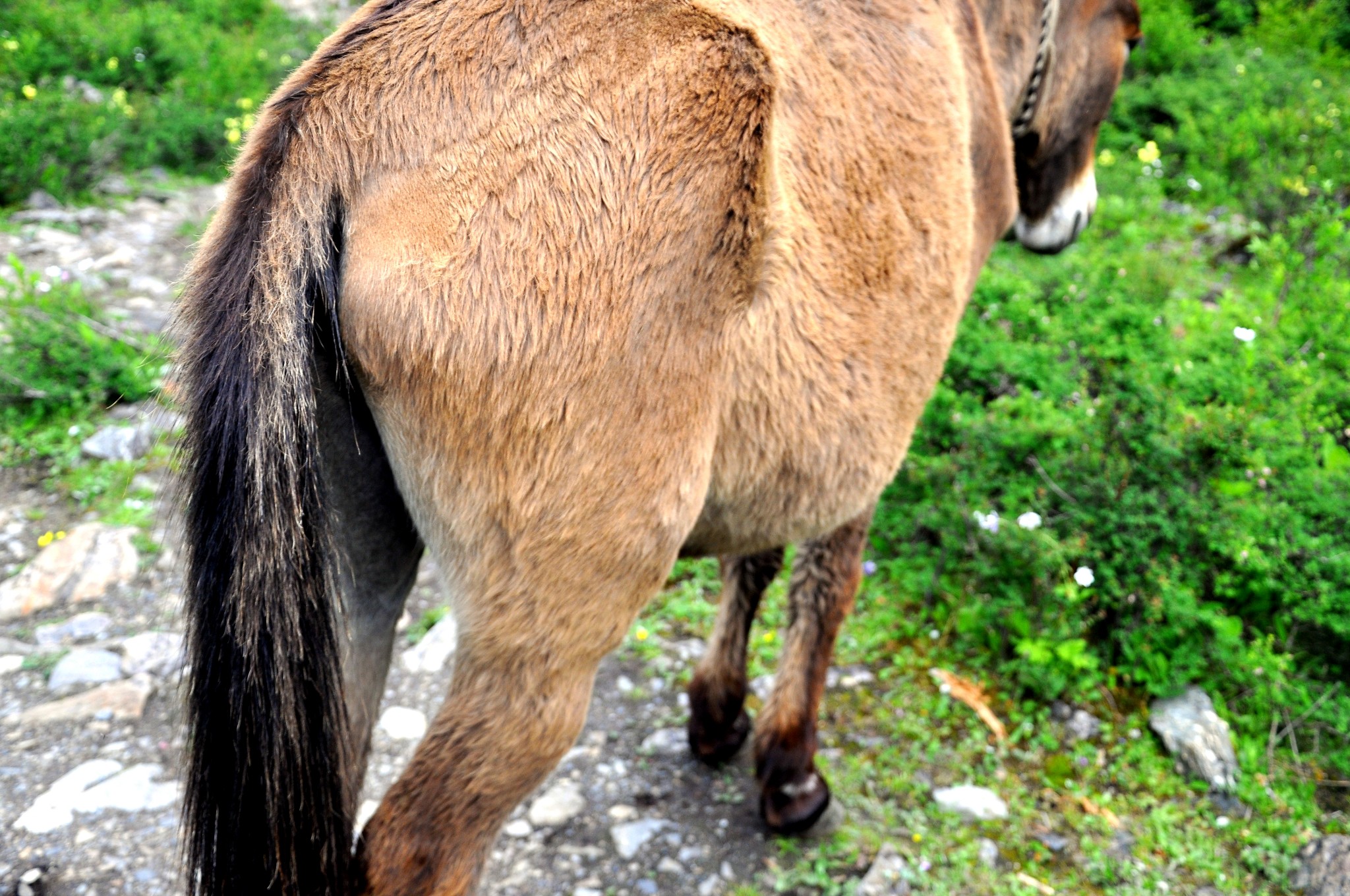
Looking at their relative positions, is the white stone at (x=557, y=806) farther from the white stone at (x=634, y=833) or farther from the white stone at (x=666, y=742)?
the white stone at (x=666, y=742)

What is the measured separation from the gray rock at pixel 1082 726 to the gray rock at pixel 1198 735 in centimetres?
19

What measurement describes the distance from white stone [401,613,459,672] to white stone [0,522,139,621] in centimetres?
119

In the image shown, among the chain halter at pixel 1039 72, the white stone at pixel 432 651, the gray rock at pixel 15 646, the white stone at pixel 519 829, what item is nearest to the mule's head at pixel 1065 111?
the chain halter at pixel 1039 72

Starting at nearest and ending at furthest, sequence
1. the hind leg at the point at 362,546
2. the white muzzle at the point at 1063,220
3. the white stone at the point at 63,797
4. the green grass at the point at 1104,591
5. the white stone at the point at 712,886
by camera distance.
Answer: the hind leg at the point at 362,546 → the white stone at the point at 63,797 → the white stone at the point at 712,886 → the green grass at the point at 1104,591 → the white muzzle at the point at 1063,220

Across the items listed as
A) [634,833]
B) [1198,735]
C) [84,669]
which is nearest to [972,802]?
[1198,735]

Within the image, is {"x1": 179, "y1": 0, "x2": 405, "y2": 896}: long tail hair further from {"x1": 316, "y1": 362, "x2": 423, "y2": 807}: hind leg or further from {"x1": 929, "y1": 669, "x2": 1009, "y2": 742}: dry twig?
{"x1": 929, "y1": 669, "x2": 1009, "y2": 742}: dry twig

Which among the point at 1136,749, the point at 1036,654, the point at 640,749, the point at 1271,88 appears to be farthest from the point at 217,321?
the point at 1271,88

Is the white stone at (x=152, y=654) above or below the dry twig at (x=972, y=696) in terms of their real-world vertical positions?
above

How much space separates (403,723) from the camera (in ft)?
9.62

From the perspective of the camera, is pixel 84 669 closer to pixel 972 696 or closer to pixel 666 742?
pixel 666 742

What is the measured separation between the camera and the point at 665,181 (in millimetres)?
1584

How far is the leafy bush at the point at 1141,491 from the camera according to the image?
3.10 metres

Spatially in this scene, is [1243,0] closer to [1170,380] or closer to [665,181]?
[1170,380]

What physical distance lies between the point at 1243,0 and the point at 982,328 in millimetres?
7544
